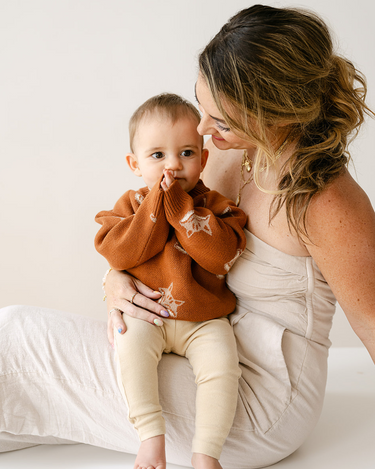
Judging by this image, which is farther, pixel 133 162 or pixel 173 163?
pixel 133 162

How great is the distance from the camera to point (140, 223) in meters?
1.32

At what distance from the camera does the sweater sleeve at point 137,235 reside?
130cm

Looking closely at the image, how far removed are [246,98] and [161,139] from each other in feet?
0.96

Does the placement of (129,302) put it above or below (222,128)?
below

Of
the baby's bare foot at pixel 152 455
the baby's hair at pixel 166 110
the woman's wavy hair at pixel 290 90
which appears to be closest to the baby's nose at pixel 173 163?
the baby's hair at pixel 166 110

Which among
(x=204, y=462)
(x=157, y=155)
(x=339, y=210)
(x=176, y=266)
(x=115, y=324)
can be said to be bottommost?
(x=204, y=462)

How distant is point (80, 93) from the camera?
7.63ft

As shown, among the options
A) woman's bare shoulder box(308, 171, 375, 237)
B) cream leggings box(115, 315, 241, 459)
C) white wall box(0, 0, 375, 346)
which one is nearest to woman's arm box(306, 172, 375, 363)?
woman's bare shoulder box(308, 171, 375, 237)

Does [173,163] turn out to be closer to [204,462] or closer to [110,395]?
[110,395]

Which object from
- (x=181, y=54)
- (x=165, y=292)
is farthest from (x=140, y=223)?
(x=181, y=54)

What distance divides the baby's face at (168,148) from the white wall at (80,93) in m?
1.00

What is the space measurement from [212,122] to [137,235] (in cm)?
37

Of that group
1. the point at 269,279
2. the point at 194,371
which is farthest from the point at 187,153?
the point at 194,371

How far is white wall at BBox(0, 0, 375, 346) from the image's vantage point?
2260 millimetres
